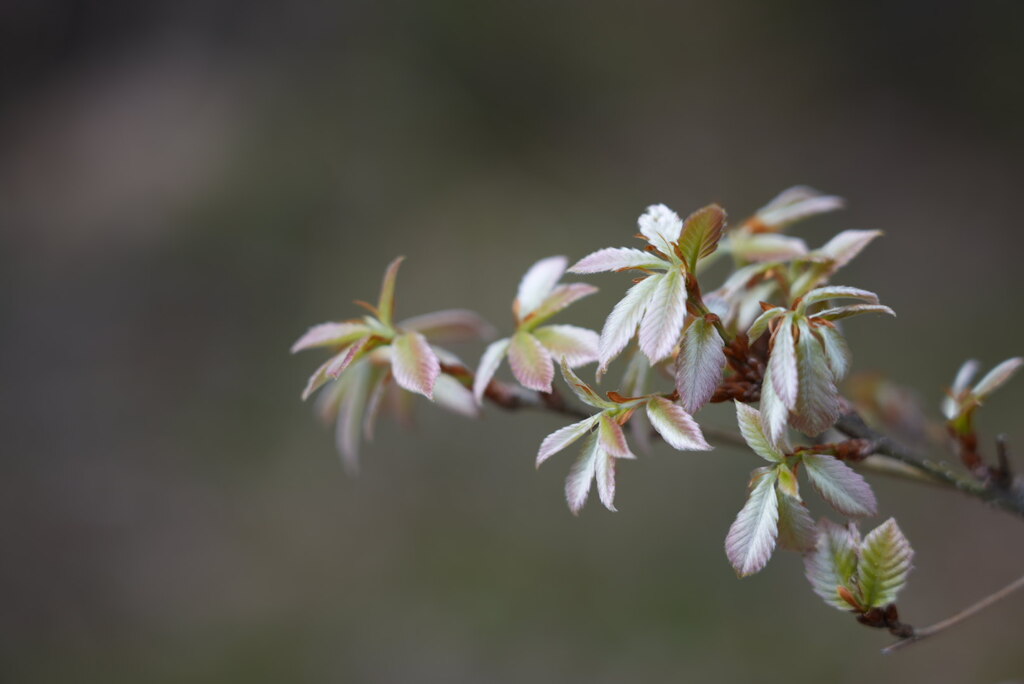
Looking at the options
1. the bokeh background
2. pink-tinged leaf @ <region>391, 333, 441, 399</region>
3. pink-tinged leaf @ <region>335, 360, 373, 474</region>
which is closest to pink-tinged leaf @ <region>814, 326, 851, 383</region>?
pink-tinged leaf @ <region>391, 333, 441, 399</region>

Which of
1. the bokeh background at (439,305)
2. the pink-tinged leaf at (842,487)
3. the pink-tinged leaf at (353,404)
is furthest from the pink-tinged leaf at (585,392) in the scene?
the bokeh background at (439,305)

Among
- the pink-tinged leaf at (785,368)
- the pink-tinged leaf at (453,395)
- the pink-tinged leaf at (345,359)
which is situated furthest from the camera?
the pink-tinged leaf at (453,395)

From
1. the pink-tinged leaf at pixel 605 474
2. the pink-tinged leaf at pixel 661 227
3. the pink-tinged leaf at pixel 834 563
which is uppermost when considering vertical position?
the pink-tinged leaf at pixel 661 227

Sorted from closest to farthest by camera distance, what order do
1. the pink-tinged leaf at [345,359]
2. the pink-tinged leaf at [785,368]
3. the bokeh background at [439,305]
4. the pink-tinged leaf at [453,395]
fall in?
the pink-tinged leaf at [785,368] → the pink-tinged leaf at [345,359] → the pink-tinged leaf at [453,395] → the bokeh background at [439,305]

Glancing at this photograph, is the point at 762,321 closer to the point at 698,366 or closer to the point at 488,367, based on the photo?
the point at 698,366

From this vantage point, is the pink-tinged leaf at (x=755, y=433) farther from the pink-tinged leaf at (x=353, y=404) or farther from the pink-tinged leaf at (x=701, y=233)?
the pink-tinged leaf at (x=353, y=404)

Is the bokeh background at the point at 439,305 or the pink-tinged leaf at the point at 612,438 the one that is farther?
the bokeh background at the point at 439,305

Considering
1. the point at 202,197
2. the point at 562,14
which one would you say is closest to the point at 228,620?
the point at 202,197

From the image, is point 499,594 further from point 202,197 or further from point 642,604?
point 202,197
